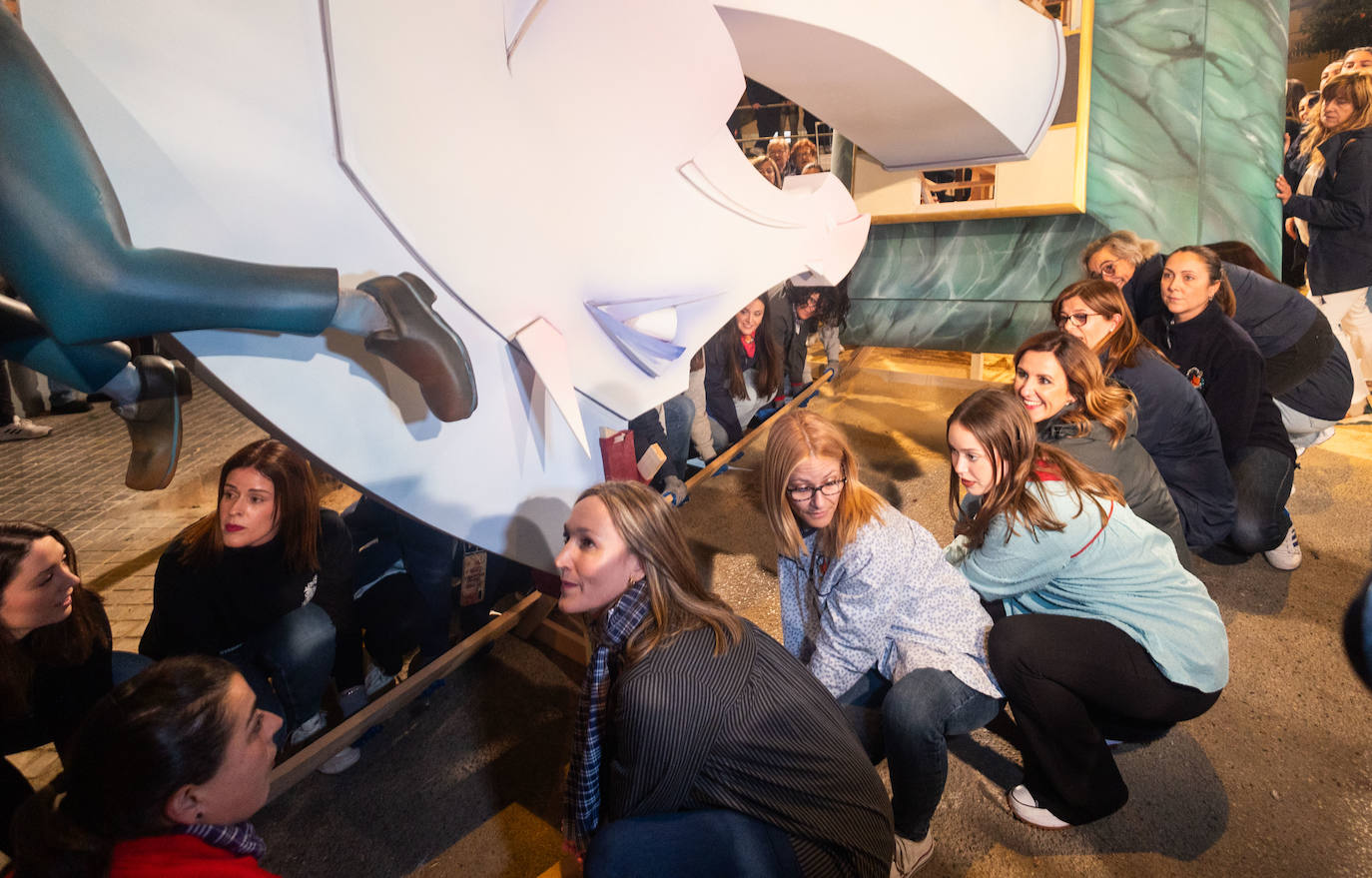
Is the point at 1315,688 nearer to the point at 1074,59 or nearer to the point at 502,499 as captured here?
the point at 502,499

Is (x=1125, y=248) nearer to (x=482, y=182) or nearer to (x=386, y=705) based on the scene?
(x=482, y=182)

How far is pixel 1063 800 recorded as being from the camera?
1602 mm

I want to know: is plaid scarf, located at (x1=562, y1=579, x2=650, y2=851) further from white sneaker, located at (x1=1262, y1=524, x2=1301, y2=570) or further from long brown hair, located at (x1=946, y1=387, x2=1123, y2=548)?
white sneaker, located at (x1=1262, y1=524, x2=1301, y2=570)

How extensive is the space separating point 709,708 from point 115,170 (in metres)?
1.08

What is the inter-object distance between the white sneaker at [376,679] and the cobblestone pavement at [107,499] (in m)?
0.69

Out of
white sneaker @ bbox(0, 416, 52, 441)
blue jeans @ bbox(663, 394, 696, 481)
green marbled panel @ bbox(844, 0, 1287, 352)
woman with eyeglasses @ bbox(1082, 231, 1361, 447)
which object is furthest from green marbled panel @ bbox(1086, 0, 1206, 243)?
white sneaker @ bbox(0, 416, 52, 441)

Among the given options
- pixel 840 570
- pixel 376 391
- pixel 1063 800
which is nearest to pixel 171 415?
pixel 376 391

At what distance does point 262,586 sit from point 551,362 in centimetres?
91

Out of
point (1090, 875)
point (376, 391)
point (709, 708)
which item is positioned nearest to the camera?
point (709, 708)

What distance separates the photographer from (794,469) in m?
1.53

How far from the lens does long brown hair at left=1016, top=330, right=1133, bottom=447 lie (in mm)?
1922

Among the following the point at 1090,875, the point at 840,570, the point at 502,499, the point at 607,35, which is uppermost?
the point at 607,35

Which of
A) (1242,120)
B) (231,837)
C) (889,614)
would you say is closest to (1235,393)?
(1242,120)

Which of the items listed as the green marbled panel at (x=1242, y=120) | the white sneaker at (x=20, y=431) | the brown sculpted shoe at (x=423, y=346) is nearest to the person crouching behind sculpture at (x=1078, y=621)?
the brown sculpted shoe at (x=423, y=346)
